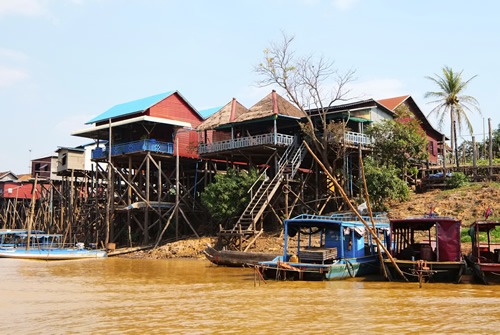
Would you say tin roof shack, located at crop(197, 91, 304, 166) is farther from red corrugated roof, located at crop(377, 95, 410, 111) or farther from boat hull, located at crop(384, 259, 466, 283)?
boat hull, located at crop(384, 259, 466, 283)

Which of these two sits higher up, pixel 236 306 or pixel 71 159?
pixel 71 159

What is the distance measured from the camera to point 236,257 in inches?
900

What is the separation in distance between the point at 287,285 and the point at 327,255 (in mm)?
2261

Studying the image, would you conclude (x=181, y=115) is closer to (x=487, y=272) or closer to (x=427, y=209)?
(x=427, y=209)

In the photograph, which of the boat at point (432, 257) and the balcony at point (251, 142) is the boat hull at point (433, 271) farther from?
the balcony at point (251, 142)

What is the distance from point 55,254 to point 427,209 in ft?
67.7

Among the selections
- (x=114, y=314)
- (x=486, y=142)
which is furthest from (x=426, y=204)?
(x=486, y=142)

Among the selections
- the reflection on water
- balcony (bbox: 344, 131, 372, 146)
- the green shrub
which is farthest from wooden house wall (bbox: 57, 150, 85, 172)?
the green shrub

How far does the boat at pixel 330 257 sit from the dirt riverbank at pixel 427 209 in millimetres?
6420

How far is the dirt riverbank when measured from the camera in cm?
2720

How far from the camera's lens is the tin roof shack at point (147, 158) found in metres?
34.8

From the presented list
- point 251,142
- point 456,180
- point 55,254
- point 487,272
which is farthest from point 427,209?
point 55,254

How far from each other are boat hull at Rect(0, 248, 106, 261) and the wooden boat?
10386 mm

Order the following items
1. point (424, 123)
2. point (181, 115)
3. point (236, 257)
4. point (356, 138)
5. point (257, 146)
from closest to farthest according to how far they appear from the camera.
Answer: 1. point (236, 257)
2. point (257, 146)
3. point (356, 138)
4. point (181, 115)
5. point (424, 123)
